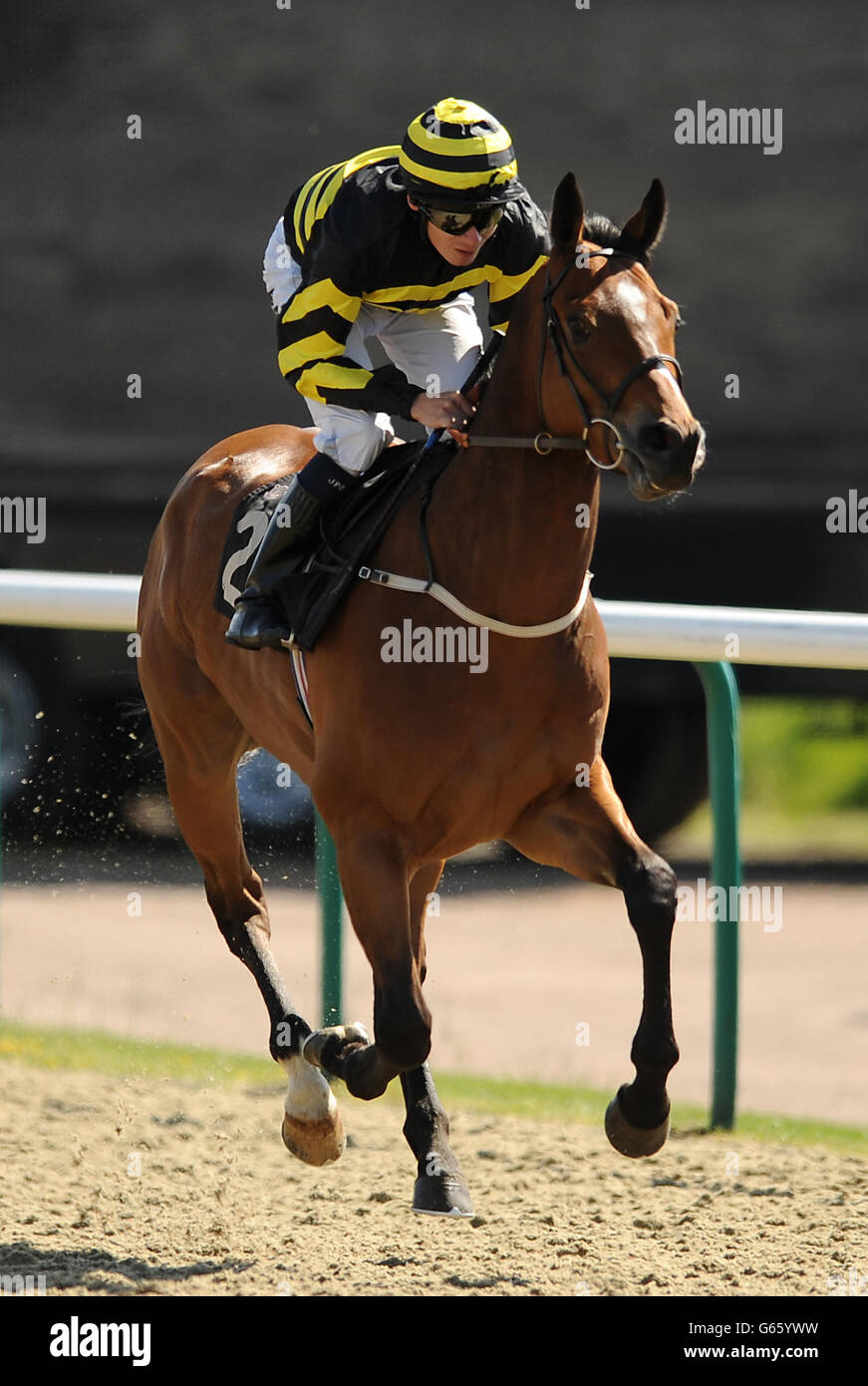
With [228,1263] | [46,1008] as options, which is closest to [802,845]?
[46,1008]

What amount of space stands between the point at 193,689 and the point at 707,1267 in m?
1.93

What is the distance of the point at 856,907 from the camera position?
7906mm

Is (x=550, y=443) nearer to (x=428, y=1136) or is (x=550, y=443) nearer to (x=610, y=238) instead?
(x=610, y=238)

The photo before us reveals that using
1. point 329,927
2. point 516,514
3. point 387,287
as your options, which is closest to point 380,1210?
point 329,927

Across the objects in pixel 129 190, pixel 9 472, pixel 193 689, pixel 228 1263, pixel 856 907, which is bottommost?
pixel 228 1263

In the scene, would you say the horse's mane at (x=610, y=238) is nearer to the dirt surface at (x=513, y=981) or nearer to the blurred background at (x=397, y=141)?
the dirt surface at (x=513, y=981)

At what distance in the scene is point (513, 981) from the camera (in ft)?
22.1

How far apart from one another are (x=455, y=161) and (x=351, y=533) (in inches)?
31.7

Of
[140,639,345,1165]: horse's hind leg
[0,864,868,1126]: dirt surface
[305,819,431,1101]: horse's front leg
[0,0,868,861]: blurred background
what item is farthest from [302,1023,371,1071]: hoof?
[0,0,868,861]: blurred background

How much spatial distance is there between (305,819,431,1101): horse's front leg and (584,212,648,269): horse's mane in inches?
48.1

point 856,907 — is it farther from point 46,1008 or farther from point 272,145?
point 272,145

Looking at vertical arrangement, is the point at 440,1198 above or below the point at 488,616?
below
